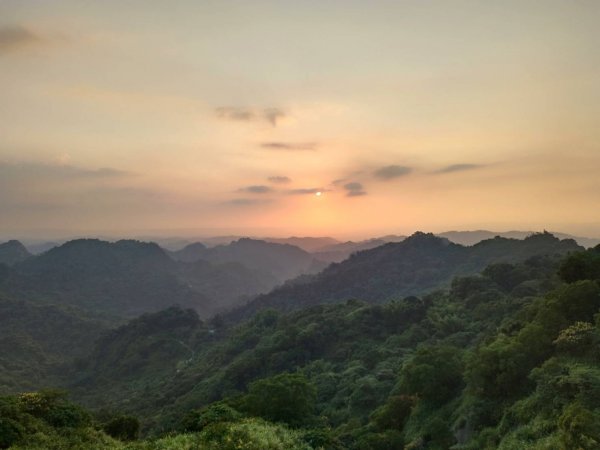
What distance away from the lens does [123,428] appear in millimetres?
27516

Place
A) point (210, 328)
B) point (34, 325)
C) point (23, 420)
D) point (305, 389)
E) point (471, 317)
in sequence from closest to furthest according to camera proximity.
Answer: point (23, 420) < point (305, 389) < point (471, 317) < point (210, 328) < point (34, 325)

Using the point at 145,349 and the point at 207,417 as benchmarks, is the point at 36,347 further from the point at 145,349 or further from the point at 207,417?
→ the point at 207,417

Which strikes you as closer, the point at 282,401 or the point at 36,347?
the point at 282,401

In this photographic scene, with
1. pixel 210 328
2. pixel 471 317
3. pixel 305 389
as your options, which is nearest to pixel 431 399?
pixel 305 389

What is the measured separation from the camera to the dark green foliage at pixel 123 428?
1062 inches

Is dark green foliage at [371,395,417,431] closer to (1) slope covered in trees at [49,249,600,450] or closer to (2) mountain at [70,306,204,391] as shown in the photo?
(1) slope covered in trees at [49,249,600,450]

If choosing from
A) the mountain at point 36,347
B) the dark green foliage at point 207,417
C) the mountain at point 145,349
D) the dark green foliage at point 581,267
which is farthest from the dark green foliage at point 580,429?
the mountain at point 36,347

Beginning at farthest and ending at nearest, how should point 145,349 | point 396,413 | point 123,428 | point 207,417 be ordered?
point 145,349 < point 396,413 < point 123,428 < point 207,417

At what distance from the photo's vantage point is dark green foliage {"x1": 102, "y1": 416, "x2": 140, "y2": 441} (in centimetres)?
2698

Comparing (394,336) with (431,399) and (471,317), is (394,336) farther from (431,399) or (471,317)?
(431,399)

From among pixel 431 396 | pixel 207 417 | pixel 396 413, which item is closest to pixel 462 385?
pixel 431 396

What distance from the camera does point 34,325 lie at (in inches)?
7618

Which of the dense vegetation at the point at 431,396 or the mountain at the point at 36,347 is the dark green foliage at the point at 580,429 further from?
the mountain at the point at 36,347

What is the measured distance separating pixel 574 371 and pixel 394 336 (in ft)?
185
